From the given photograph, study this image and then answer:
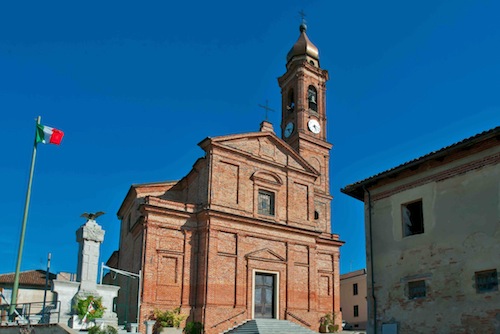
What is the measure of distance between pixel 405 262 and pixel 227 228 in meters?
12.8

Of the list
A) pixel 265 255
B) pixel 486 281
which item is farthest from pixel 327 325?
pixel 486 281

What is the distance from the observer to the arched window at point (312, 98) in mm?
40062

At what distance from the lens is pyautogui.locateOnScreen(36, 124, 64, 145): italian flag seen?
19.8m

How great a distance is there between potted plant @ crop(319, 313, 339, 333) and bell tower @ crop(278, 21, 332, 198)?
9663 millimetres

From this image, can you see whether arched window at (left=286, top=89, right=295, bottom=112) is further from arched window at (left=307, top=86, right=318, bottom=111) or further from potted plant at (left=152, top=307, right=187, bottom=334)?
potted plant at (left=152, top=307, right=187, bottom=334)

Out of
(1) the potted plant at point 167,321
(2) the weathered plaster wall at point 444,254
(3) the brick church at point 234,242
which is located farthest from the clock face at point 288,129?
(2) the weathered plaster wall at point 444,254

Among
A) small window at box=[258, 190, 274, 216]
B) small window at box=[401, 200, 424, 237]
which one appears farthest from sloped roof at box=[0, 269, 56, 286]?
small window at box=[401, 200, 424, 237]

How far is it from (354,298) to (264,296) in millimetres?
24149

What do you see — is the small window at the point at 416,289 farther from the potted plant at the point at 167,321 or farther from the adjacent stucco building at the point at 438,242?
the potted plant at the point at 167,321

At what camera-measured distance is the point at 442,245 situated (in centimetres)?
1516

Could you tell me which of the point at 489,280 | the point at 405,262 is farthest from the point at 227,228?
the point at 489,280

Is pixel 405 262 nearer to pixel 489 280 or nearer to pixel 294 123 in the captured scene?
pixel 489 280

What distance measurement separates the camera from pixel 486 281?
13.9m

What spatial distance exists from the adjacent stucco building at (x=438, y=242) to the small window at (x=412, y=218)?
1.3 inches
